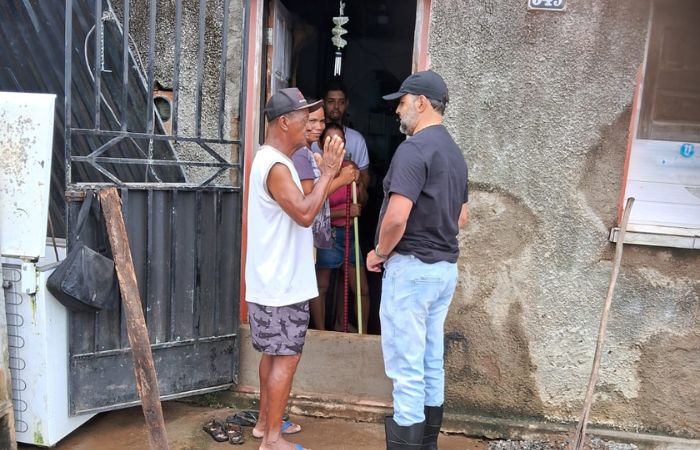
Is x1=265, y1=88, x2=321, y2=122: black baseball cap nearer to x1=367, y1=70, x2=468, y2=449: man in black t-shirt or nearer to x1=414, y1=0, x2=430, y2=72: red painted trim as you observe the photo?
x1=367, y1=70, x2=468, y2=449: man in black t-shirt

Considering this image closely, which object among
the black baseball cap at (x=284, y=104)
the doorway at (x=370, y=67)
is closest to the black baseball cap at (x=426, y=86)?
the black baseball cap at (x=284, y=104)

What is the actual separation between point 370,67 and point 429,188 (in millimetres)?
4373

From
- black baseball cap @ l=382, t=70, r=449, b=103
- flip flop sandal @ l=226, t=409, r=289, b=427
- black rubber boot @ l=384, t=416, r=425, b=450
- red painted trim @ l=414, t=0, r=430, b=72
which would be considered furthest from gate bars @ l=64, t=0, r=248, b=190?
black rubber boot @ l=384, t=416, r=425, b=450

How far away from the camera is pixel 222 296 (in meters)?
3.59

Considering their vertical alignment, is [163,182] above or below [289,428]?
above

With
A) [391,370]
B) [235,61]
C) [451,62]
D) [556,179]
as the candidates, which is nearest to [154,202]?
[235,61]

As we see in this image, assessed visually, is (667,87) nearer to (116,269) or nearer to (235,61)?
(235,61)

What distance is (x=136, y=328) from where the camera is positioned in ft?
9.27

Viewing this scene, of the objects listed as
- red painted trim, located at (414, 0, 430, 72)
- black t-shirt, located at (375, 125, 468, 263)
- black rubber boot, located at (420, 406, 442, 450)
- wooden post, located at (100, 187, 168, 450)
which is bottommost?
black rubber boot, located at (420, 406, 442, 450)

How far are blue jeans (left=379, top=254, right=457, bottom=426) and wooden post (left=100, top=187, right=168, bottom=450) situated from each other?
1145 millimetres

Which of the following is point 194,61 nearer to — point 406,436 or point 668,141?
point 406,436

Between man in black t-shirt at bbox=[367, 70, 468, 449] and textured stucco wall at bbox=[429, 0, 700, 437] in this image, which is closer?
man in black t-shirt at bbox=[367, 70, 468, 449]

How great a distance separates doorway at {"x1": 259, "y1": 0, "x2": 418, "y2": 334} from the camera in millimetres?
5723

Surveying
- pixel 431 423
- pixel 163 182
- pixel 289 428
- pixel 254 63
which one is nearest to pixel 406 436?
pixel 431 423
